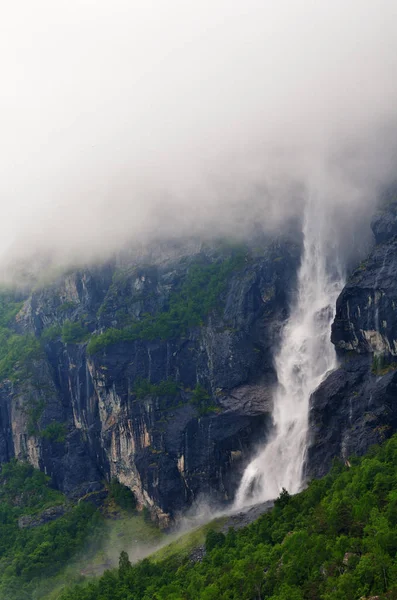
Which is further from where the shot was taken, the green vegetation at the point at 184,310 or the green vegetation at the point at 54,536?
the green vegetation at the point at 184,310

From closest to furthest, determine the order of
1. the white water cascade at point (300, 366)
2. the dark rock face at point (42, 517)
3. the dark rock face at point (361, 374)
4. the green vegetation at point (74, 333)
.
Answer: the dark rock face at point (361, 374)
the white water cascade at point (300, 366)
the dark rock face at point (42, 517)
the green vegetation at point (74, 333)

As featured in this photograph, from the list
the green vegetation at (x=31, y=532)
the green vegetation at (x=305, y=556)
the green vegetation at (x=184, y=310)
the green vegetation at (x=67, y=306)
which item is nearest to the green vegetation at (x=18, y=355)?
the green vegetation at (x=67, y=306)

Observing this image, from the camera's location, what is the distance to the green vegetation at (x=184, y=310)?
124m

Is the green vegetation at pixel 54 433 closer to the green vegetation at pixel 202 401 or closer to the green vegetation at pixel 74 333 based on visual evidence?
the green vegetation at pixel 74 333

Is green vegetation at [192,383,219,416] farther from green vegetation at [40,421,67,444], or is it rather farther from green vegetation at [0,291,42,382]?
green vegetation at [0,291,42,382]

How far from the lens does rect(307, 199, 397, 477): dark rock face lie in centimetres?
8956

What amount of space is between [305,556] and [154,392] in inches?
2232

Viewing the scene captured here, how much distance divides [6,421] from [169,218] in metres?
49.7

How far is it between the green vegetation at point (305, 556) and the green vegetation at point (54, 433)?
122 feet

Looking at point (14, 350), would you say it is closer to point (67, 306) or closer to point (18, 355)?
point (18, 355)

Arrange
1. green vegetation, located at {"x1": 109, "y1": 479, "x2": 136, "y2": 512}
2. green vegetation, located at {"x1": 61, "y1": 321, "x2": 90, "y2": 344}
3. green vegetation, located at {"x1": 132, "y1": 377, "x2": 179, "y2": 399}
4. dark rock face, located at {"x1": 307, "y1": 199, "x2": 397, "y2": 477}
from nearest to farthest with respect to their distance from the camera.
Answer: dark rock face, located at {"x1": 307, "y1": 199, "x2": 397, "y2": 477} < green vegetation, located at {"x1": 109, "y1": 479, "x2": 136, "y2": 512} < green vegetation, located at {"x1": 132, "y1": 377, "x2": 179, "y2": 399} < green vegetation, located at {"x1": 61, "y1": 321, "x2": 90, "y2": 344}

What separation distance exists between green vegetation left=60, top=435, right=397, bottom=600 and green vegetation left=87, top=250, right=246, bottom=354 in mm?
43154

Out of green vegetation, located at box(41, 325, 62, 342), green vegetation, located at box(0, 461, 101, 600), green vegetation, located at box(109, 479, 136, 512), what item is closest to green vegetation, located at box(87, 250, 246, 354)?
green vegetation, located at box(41, 325, 62, 342)

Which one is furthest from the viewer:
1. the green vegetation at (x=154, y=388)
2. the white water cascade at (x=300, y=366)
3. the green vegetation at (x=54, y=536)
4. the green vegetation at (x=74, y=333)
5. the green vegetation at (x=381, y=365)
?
the green vegetation at (x=74, y=333)
